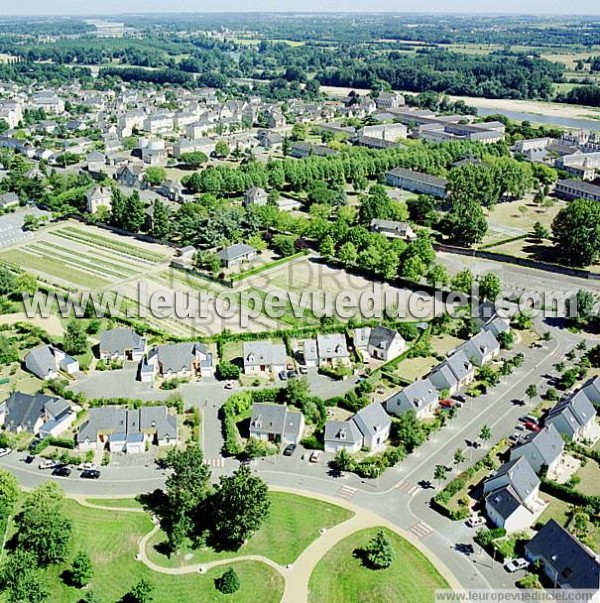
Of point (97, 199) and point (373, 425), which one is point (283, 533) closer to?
point (373, 425)

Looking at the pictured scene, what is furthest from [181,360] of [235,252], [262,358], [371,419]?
[235,252]

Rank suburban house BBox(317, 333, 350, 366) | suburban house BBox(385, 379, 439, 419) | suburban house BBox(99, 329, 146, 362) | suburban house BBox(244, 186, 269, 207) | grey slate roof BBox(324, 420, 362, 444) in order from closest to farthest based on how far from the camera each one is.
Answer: grey slate roof BBox(324, 420, 362, 444), suburban house BBox(385, 379, 439, 419), suburban house BBox(317, 333, 350, 366), suburban house BBox(99, 329, 146, 362), suburban house BBox(244, 186, 269, 207)

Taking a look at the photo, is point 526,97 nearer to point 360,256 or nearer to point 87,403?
point 360,256

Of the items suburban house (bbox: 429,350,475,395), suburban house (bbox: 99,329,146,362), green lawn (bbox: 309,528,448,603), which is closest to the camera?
green lawn (bbox: 309,528,448,603)

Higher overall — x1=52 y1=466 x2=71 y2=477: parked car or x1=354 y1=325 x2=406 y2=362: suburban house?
x1=354 y1=325 x2=406 y2=362: suburban house

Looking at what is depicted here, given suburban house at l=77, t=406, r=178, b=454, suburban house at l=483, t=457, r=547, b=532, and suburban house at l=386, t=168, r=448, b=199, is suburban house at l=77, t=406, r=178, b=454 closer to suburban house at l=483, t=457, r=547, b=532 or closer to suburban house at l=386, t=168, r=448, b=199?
suburban house at l=483, t=457, r=547, b=532

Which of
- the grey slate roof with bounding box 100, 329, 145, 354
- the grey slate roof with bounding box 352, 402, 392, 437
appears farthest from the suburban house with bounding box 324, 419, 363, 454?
the grey slate roof with bounding box 100, 329, 145, 354

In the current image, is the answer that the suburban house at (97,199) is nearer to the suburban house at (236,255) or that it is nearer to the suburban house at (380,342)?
the suburban house at (236,255)

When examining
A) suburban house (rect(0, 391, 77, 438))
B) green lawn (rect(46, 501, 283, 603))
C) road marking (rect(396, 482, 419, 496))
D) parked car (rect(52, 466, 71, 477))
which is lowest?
green lawn (rect(46, 501, 283, 603))
